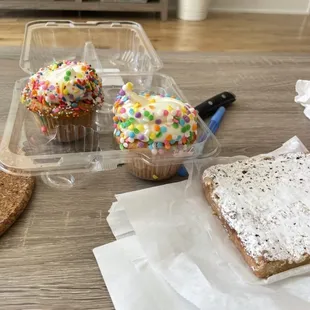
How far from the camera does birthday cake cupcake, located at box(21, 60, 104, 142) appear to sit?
747mm

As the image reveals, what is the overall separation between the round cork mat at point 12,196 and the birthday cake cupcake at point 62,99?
0.13 meters

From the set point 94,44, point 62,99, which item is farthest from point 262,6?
point 62,99

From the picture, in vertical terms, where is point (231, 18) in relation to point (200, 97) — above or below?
below

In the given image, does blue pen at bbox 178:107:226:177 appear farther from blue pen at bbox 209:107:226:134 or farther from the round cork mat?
the round cork mat

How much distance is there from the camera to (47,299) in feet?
1.63

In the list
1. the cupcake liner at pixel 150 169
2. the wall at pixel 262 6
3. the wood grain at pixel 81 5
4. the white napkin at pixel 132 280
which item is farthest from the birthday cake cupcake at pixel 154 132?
the wall at pixel 262 6

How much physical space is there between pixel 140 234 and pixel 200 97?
47cm

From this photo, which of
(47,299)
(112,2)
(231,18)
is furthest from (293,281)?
(231,18)

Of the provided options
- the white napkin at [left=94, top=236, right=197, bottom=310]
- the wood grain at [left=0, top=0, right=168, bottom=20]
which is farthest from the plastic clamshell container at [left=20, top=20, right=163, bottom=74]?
the wood grain at [left=0, top=0, right=168, bottom=20]

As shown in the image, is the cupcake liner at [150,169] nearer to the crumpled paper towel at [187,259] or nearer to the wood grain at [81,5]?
the crumpled paper towel at [187,259]

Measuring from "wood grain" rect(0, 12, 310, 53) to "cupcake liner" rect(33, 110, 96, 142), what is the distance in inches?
70.1

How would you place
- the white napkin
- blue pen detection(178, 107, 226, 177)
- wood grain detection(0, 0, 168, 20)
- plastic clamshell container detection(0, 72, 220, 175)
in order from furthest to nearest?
1. wood grain detection(0, 0, 168, 20)
2. blue pen detection(178, 107, 226, 177)
3. plastic clamshell container detection(0, 72, 220, 175)
4. the white napkin

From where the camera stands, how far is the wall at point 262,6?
319cm

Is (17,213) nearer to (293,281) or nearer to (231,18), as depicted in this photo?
(293,281)
